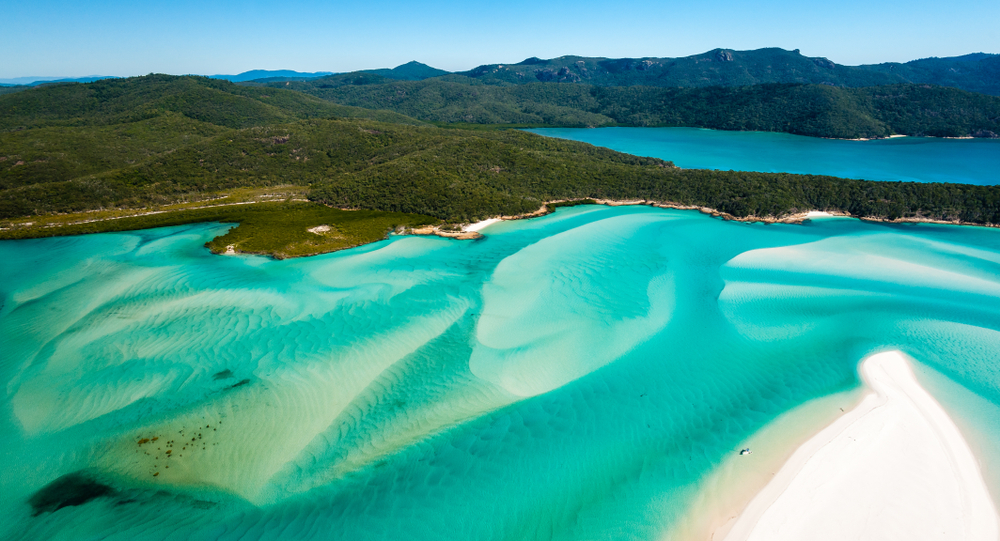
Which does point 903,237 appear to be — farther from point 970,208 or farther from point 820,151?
point 820,151

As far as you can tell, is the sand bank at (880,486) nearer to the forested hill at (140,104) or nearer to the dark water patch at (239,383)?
the dark water patch at (239,383)

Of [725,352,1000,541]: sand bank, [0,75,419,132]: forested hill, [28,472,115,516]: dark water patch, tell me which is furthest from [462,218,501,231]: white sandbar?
[0,75,419,132]: forested hill

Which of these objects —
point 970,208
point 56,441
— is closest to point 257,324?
point 56,441

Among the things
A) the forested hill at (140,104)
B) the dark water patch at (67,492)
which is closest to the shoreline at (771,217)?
the dark water patch at (67,492)

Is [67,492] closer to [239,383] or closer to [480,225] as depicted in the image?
[239,383]

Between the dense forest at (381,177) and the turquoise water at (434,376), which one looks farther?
the dense forest at (381,177)

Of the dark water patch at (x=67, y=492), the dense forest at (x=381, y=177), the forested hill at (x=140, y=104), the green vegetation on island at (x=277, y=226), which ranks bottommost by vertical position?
the dark water patch at (x=67, y=492)

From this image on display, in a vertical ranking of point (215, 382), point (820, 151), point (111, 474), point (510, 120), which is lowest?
point (111, 474)
